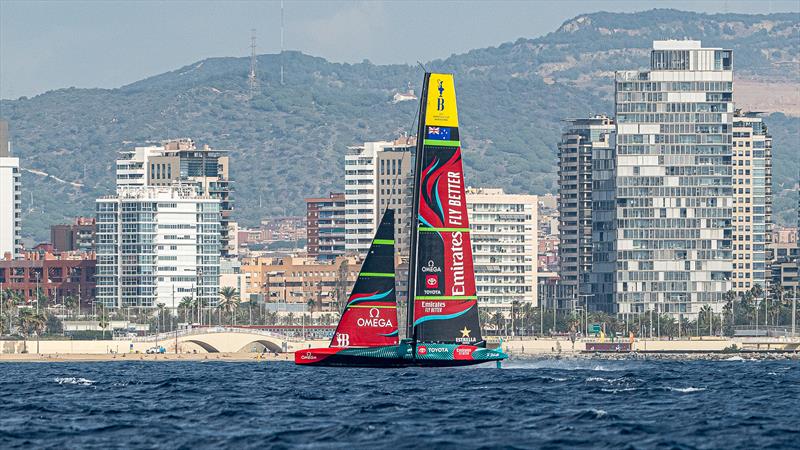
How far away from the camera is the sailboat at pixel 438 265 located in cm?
11781

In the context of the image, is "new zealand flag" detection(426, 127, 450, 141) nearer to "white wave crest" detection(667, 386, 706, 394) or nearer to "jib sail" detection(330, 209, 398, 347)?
"jib sail" detection(330, 209, 398, 347)

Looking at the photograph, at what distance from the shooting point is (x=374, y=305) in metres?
125

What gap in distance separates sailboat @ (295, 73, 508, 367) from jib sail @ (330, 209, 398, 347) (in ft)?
5.63

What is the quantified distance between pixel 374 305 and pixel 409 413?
38.3m

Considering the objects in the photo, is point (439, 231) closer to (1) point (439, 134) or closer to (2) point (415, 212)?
(2) point (415, 212)

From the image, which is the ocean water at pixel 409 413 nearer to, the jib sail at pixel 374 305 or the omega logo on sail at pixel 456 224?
the jib sail at pixel 374 305

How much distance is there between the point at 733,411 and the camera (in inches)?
3570

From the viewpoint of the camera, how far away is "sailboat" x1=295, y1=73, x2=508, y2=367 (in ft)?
387

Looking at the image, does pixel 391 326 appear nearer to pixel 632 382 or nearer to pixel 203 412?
pixel 632 382

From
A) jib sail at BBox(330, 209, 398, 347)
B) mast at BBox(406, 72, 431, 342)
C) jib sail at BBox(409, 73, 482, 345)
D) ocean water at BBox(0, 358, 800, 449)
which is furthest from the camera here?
jib sail at BBox(330, 209, 398, 347)

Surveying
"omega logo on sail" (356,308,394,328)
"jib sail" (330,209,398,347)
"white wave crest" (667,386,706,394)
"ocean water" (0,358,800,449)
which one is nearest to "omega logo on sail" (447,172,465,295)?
"jib sail" (330,209,398,347)

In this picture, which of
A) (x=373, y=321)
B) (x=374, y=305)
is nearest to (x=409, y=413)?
(x=373, y=321)

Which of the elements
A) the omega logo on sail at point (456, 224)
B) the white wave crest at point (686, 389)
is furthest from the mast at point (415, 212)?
the white wave crest at point (686, 389)

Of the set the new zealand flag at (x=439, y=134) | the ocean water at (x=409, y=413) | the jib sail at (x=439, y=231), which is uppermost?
the new zealand flag at (x=439, y=134)
